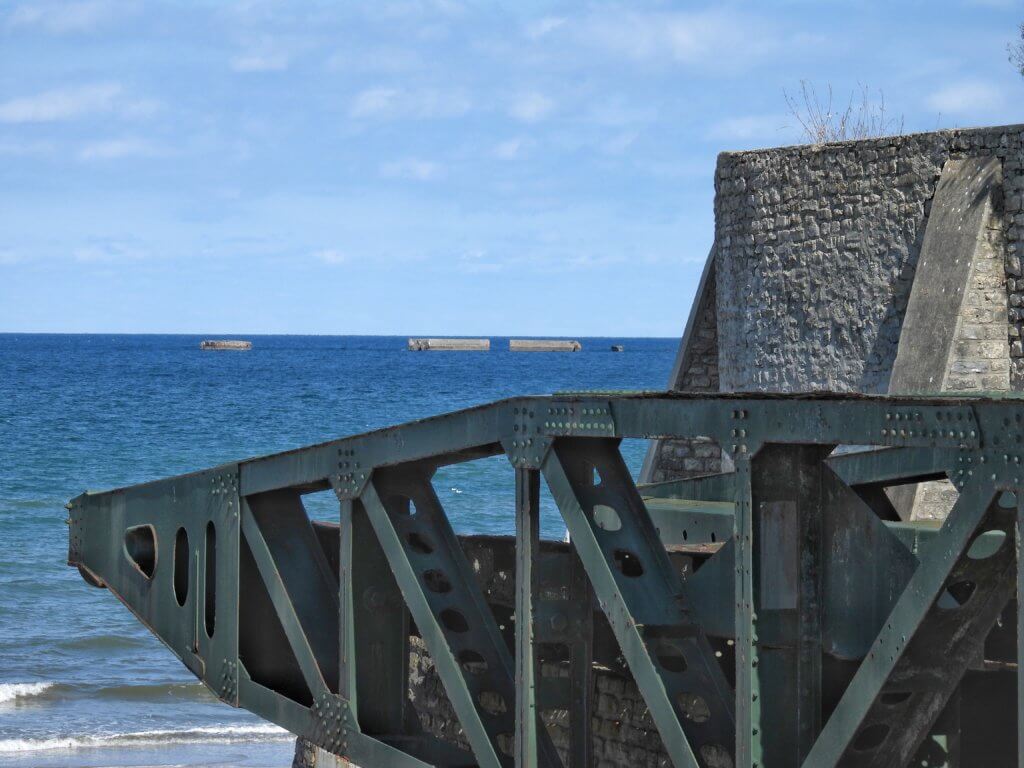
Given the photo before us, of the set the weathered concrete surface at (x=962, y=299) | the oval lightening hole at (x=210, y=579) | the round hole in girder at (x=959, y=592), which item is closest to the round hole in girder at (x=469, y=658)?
the oval lightening hole at (x=210, y=579)

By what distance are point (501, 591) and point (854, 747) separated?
3.34m

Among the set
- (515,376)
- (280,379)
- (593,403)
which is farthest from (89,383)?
(593,403)

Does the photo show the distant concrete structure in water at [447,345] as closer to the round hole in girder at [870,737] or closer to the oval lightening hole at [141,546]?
the oval lightening hole at [141,546]

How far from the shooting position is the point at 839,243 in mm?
12227

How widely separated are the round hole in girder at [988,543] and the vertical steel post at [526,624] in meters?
1.74

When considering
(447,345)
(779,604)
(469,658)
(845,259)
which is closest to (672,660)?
(469,658)

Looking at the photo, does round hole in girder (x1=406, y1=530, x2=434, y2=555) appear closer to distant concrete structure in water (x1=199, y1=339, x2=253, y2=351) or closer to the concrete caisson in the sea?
the concrete caisson in the sea

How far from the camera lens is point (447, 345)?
546ft

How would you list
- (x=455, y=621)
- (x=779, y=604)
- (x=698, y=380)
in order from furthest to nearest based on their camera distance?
(x=698, y=380) → (x=455, y=621) → (x=779, y=604)

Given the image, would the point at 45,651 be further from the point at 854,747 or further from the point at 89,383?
the point at 89,383

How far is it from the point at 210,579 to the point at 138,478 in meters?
37.0

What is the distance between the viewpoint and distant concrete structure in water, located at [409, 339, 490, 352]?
16512 cm

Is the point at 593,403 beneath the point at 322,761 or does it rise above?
above

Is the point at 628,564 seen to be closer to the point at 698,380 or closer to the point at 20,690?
the point at 698,380
